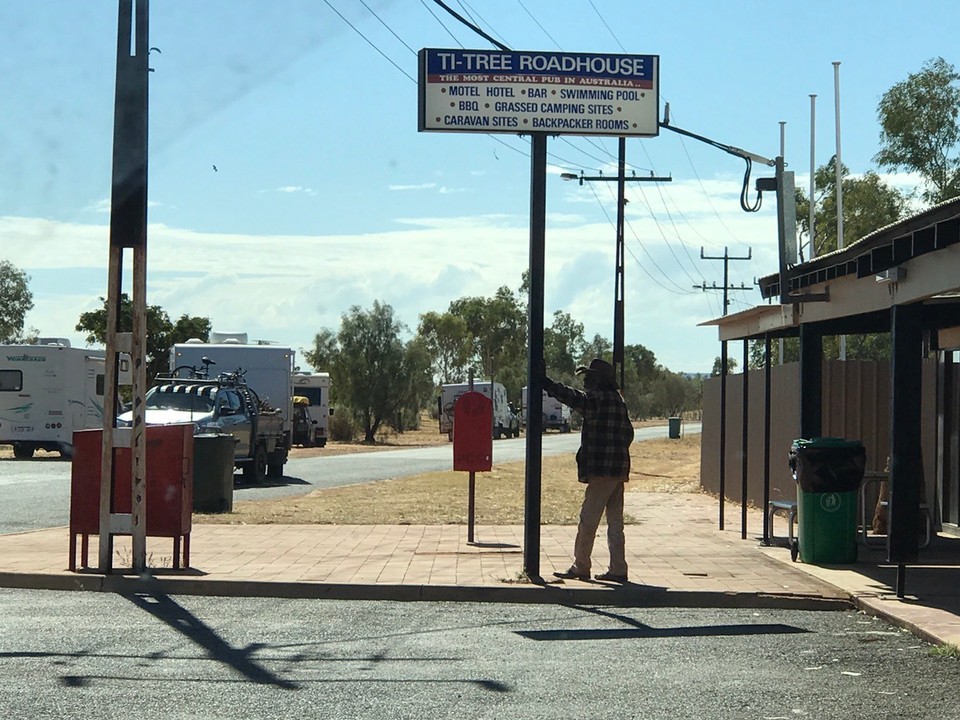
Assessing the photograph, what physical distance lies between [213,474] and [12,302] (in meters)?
71.1

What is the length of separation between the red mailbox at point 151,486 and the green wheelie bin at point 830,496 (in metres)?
5.73

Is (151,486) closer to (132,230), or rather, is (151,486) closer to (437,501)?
(132,230)

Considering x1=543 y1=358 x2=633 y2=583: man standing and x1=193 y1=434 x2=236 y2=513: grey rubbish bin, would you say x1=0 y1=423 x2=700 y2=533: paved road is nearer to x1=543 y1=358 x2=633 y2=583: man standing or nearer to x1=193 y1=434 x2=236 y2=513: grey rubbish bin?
x1=193 y1=434 x2=236 y2=513: grey rubbish bin

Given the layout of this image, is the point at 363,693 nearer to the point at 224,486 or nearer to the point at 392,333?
the point at 224,486

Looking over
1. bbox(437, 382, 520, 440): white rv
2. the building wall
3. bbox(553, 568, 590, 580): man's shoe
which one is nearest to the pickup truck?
the building wall

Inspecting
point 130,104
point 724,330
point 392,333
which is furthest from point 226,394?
point 392,333

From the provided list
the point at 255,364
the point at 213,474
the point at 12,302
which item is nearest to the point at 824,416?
the point at 213,474

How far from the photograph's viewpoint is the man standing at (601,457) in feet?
37.9

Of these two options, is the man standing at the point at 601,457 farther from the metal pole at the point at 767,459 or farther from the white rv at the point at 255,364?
the white rv at the point at 255,364

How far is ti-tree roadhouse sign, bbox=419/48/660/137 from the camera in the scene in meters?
11.9

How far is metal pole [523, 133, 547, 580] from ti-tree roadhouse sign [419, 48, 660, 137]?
11.7 inches

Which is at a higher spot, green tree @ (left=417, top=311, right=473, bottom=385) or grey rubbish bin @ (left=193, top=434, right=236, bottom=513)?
green tree @ (left=417, top=311, right=473, bottom=385)

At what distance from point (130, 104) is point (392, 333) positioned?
190 feet

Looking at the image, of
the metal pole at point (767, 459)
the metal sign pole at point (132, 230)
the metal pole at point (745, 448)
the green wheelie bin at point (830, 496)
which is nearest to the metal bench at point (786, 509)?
the metal pole at point (767, 459)
